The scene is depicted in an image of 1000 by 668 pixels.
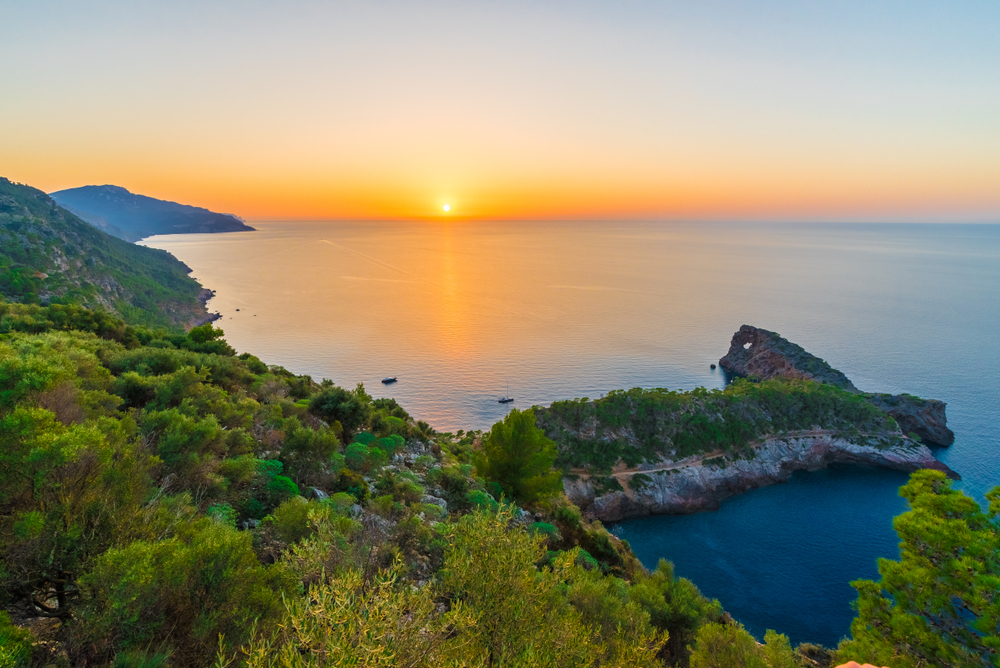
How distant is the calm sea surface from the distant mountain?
43.9 feet

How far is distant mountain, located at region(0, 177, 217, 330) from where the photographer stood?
2188 inches

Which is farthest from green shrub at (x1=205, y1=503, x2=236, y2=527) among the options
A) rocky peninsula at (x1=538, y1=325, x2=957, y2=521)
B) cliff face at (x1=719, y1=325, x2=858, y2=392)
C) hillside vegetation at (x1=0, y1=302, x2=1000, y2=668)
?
cliff face at (x1=719, y1=325, x2=858, y2=392)

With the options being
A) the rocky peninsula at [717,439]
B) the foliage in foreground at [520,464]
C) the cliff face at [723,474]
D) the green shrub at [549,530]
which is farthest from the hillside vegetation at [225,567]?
the rocky peninsula at [717,439]

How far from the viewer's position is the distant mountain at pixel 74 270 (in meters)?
55.6

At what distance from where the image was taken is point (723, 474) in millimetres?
48312

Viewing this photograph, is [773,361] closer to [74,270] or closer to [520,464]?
[520,464]

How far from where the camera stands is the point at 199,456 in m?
14.0

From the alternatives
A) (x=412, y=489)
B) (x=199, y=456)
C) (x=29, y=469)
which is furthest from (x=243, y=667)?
(x=412, y=489)

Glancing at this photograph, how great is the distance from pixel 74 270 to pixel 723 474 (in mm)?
101513

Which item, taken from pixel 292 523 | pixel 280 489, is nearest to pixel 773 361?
pixel 280 489

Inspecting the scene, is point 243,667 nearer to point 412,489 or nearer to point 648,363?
point 412,489

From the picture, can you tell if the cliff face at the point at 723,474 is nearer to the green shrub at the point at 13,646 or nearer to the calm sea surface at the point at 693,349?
the calm sea surface at the point at 693,349

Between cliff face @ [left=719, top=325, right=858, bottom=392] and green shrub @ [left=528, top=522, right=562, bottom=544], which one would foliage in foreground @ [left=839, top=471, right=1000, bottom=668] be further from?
cliff face @ [left=719, top=325, right=858, bottom=392]

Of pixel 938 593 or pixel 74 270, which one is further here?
pixel 74 270
